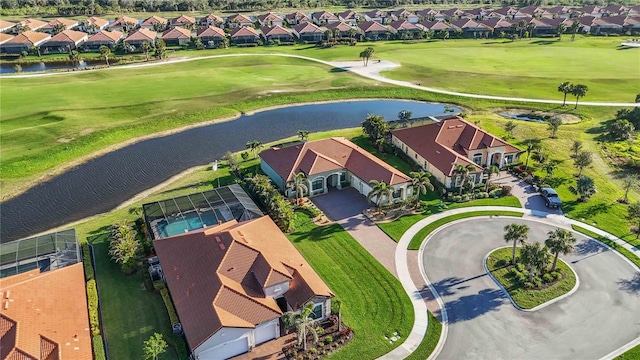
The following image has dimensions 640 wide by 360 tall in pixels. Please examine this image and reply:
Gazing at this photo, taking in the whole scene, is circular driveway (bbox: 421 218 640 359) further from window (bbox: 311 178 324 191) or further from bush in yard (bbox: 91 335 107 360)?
bush in yard (bbox: 91 335 107 360)

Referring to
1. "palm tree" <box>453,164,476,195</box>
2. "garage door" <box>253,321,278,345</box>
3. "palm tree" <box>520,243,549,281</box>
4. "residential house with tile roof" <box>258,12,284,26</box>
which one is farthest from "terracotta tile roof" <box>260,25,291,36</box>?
"garage door" <box>253,321,278,345</box>

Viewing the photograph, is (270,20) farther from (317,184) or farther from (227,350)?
(227,350)

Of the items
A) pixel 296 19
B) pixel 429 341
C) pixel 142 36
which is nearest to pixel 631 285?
pixel 429 341

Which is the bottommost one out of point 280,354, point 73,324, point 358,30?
point 280,354

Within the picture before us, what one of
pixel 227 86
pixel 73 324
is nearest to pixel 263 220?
pixel 73 324

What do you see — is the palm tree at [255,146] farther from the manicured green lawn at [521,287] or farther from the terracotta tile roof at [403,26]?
the terracotta tile roof at [403,26]

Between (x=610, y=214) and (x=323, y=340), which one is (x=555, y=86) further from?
(x=323, y=340)
